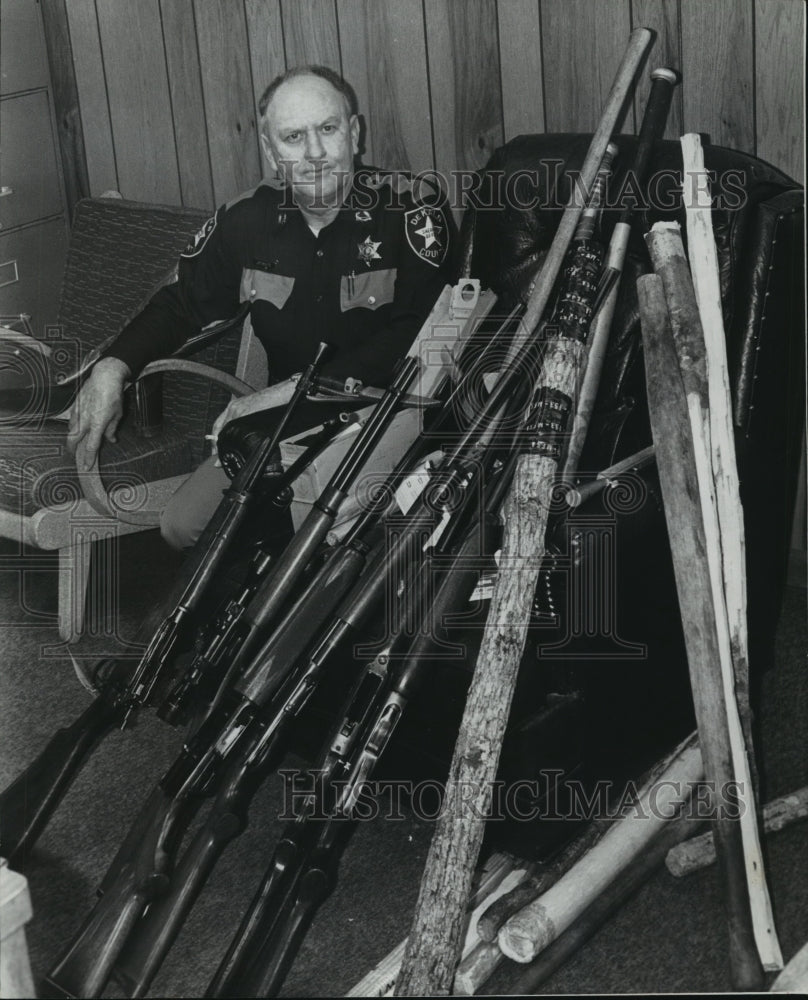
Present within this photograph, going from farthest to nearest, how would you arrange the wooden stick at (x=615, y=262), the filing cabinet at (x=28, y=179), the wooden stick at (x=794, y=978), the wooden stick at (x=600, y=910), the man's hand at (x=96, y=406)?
the man's hand at (x=96, y=406), the wooden stick at (x=615, y=262), the filing cabinet at (x=28, y=179), the wooden stick at (x=600, y=910), the wooden stick at (x=794, y=978)

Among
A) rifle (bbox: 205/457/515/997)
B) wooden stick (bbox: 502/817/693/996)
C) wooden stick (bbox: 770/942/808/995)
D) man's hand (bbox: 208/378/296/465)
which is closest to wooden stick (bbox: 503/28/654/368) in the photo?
rifle (bbox: 205/457/515/997)

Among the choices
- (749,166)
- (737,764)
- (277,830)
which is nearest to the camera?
(737,764)

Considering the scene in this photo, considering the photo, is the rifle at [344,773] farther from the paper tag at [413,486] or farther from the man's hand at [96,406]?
the man's hand at [96,406]

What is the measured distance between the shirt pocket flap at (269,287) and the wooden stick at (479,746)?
0.63 m

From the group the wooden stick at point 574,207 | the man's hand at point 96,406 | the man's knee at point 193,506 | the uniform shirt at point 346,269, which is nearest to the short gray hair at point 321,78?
the uniform shirt at point 346,269

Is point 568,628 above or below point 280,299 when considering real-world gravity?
below

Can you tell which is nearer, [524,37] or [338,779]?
[338,779]

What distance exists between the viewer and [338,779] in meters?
1.78

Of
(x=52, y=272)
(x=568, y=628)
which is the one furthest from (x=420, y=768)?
(x=52, y=272)

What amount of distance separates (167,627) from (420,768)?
1.58ft

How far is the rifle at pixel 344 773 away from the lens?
1663 mm

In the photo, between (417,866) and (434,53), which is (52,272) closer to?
(434,53)

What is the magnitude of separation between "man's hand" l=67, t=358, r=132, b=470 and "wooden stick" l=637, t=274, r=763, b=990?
38.4 inches

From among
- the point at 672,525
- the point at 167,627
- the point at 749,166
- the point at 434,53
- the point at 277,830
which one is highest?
the point at 434,53
